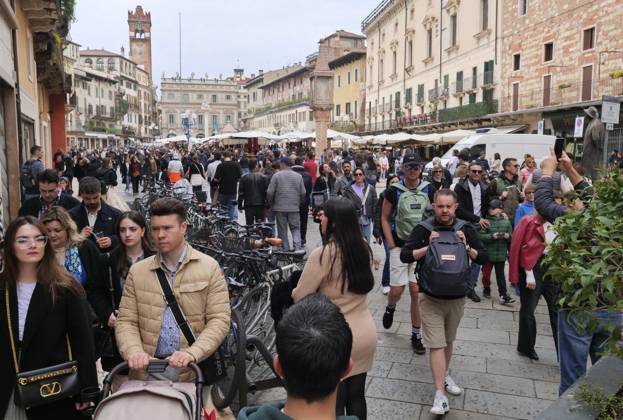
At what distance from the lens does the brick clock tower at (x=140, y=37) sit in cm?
11894

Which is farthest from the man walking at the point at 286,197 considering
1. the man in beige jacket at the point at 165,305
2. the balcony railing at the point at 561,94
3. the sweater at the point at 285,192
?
the balcony railing at the point at 561,94

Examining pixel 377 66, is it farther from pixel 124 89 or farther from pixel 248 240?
pixel 124 89

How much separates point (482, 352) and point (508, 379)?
2.12 feet

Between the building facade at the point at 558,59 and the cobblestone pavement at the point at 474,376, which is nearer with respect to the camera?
the cobblestone pavement at the point at 474,376

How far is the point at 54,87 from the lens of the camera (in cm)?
2070

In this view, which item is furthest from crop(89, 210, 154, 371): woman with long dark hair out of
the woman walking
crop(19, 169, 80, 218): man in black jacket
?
the woman walking

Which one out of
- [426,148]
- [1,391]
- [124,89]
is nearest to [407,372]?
[1,391]

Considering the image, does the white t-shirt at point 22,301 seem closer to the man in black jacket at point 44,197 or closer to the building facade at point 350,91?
the man in black jacket at point 44,197

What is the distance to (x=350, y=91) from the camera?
61625 mm

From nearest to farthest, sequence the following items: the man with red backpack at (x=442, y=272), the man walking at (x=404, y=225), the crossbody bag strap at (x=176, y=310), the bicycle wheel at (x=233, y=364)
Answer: the crossbody bag strap at (x=176, y=310) < the bicycle wheel at (x=233, y=364) < the man with red backpack at (x=442, y=272) < the man walking at (x=404, y=225)

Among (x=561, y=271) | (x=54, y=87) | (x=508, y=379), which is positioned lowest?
(x=508, y=379)

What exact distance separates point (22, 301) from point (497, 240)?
5.91m

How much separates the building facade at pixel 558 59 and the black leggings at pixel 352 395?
22.4 m

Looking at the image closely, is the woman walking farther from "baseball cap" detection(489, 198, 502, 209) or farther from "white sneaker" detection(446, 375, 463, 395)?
"white sneaker" detection(446, 375, 463, 395)
